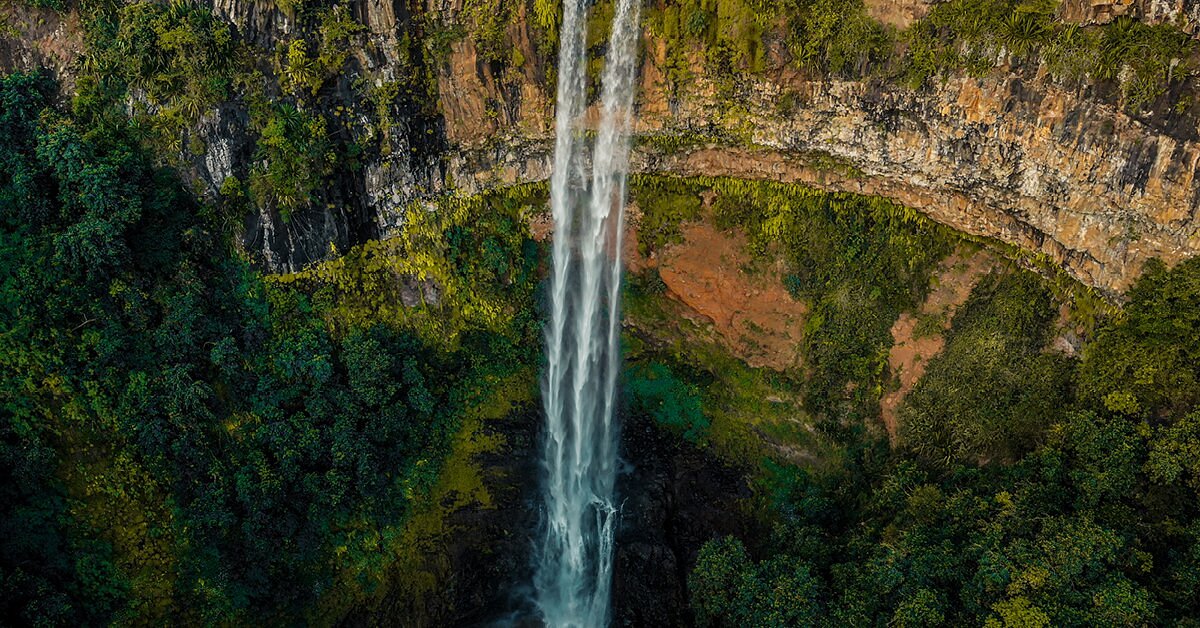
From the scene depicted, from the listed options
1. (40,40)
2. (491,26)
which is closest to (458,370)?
(491,26)

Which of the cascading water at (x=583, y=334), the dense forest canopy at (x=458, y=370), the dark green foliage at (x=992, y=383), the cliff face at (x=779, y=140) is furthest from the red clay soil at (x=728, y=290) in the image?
the dark green foliage at (x=992, y=383)

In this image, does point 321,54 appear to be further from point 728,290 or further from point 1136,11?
point 1136,11

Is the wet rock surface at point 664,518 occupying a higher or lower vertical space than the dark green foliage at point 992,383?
lower

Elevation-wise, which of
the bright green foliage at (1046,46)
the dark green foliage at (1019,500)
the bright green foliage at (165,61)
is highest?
the bright green foliage at (1046,46)

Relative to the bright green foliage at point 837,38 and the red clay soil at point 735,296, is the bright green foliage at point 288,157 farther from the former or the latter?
the bright green foliage at point 837,38

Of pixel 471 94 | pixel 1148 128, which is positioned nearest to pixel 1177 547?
pixel 1148 128

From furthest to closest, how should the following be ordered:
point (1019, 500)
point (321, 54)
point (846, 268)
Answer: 1. point (846, 268)
2. point (321, 54)
3. point (1019, 500)
